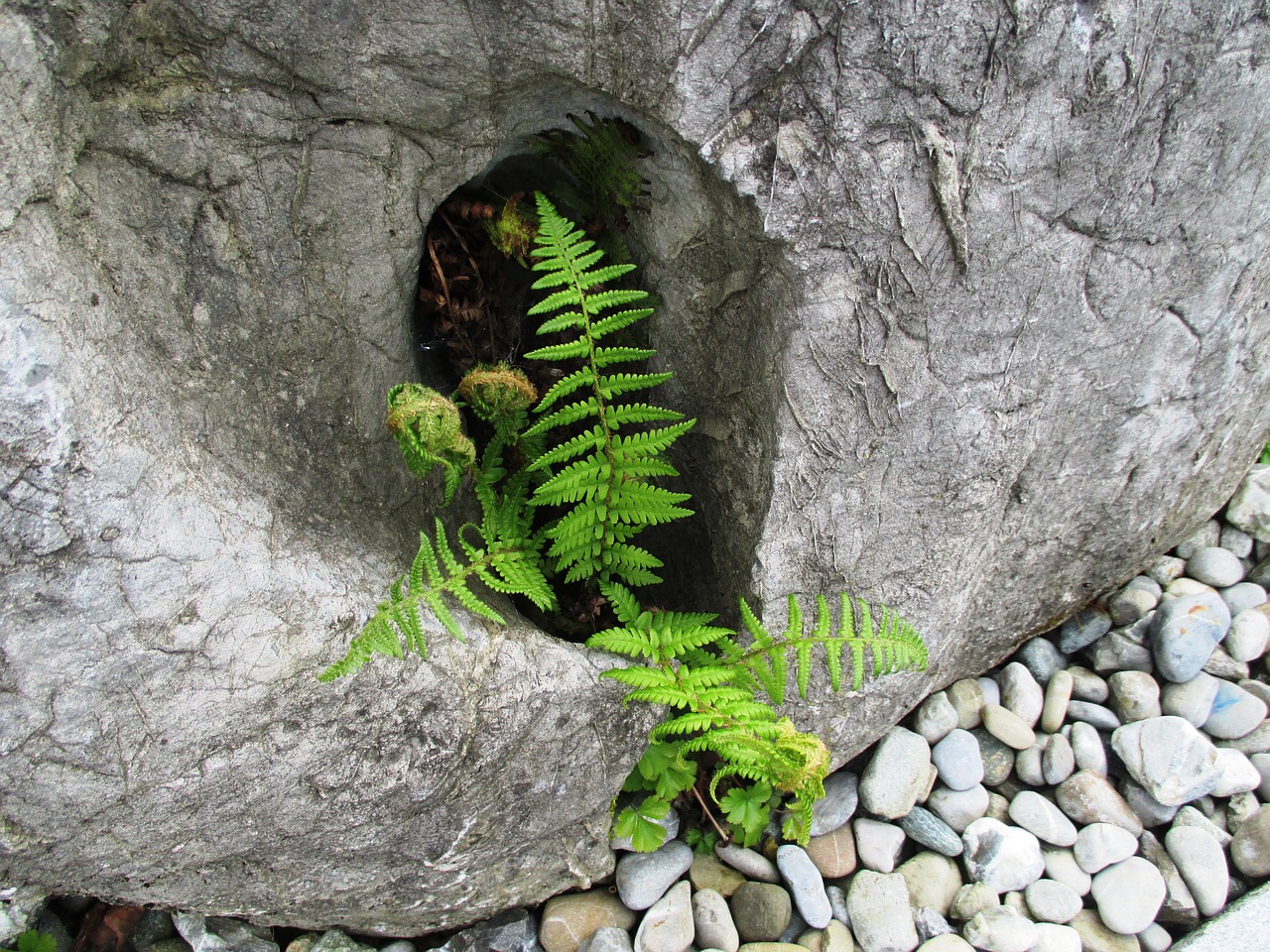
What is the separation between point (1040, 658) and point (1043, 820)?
0.58 meters

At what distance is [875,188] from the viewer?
2203 mm

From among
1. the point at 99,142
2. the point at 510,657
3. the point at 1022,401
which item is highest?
the point at 99,142

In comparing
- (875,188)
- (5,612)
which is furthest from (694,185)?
(5,612)

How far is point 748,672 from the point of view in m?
2.53

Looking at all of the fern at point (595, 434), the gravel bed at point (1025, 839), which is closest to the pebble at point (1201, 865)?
the gravel bed at point (1025, 839)

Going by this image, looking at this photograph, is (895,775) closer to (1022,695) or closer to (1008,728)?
(1008,728)

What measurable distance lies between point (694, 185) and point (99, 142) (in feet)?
4.51

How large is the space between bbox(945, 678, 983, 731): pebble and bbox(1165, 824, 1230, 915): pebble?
71 centimetres

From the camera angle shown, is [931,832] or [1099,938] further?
[931,832]

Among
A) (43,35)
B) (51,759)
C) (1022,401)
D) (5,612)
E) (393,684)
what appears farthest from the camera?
(1022,401)

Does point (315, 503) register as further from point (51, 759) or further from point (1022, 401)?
point (1022, 401)

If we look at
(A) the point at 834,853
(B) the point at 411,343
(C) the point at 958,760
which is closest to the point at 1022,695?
(C) the point at 958,760

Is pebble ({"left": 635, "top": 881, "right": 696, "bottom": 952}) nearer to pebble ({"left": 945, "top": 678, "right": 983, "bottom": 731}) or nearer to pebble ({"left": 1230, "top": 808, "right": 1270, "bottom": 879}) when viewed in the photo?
pebble ({"left": 945, "top": 678, "right": 983, "bottom": 731})

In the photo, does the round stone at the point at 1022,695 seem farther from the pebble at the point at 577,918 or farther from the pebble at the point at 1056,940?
the pebble at the point at 577,918
